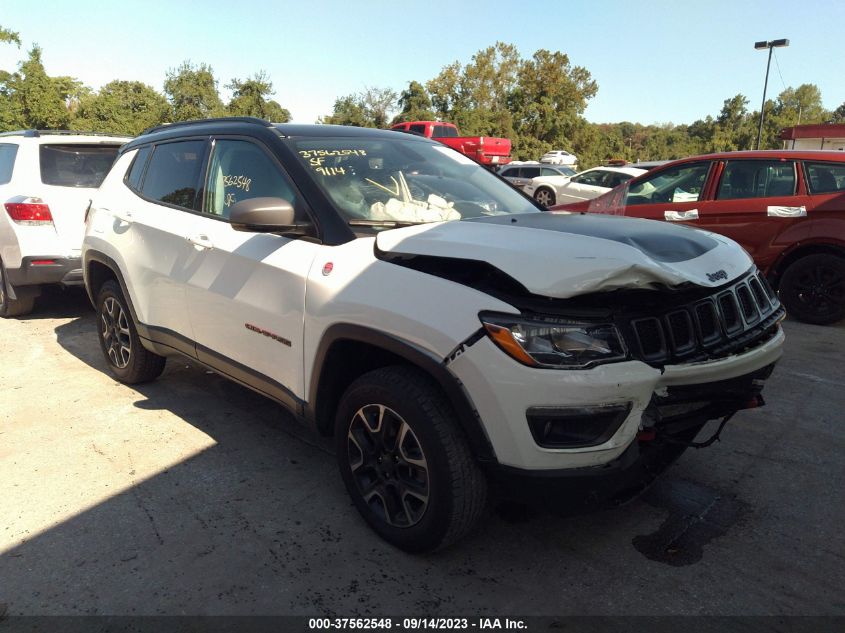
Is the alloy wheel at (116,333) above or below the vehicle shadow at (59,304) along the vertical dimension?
above

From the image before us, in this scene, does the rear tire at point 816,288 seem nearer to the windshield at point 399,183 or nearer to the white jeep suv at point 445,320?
the white jeep suv at point 445,320

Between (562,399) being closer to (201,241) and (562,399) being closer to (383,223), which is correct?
(383,223)

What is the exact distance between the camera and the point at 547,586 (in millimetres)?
2523

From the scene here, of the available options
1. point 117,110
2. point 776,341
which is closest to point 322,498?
point 776,341

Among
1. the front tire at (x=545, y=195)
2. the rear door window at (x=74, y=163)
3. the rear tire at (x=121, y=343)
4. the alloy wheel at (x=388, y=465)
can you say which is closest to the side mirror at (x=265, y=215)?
the alloy wheel at (x=388, y=465)

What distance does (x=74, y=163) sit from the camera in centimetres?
648

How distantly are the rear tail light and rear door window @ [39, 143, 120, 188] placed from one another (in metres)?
0.32

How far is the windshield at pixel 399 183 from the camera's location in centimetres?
314

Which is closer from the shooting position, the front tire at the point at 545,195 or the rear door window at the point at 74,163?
the rear door window at the point at 74,163

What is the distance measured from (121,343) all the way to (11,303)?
9.04 feet

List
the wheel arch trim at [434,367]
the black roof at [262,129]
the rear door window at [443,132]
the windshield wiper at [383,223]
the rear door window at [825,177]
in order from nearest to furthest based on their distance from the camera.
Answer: the wheel arch trim at [434,367], the windshield wiper at [383,223], the black roof at [262,129], the rear door window at [825,177], the rear door window at [443,132]

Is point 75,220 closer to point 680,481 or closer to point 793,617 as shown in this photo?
point 680,481

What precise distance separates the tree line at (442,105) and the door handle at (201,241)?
28.9m

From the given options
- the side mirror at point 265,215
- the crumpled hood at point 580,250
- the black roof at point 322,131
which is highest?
the black roof at point 322,131
